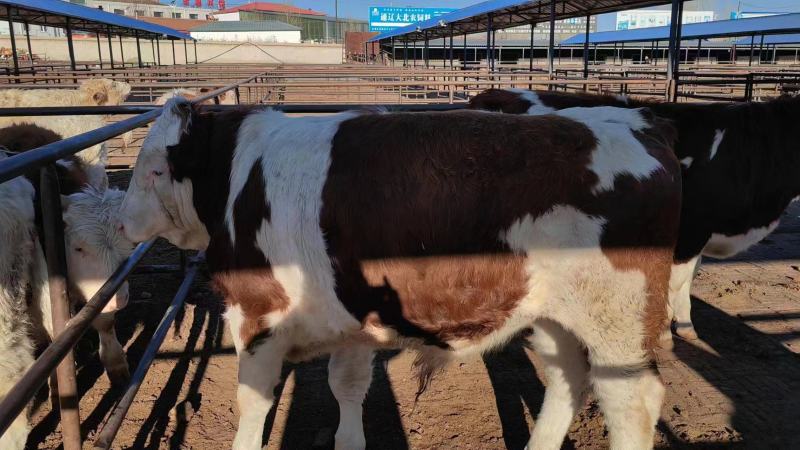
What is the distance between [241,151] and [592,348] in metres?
1.71

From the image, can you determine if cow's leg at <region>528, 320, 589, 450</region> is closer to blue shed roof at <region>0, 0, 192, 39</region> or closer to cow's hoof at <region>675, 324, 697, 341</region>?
cow's hoof at <region>675, 324, 697, 341</region>

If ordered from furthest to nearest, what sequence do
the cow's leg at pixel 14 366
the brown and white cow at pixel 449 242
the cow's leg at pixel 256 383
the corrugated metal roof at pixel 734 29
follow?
the corrugated metal roof at pixel 734 29
the cow's leg at pixel 256 383
the cow's leg at pixel 14 366
the brown and white cow at pixel 449 242

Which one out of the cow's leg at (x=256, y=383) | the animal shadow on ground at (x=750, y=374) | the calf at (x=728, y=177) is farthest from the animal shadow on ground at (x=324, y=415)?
the calf at (x=728, y=177)

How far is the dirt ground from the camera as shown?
9.98 feet

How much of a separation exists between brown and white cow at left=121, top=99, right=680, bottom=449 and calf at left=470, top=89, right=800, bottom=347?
173 centimetres

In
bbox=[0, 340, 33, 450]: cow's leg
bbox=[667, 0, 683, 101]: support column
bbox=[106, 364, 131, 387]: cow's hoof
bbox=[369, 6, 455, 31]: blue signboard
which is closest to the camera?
bbox=[0, 340, 33, 450]: cow's leg

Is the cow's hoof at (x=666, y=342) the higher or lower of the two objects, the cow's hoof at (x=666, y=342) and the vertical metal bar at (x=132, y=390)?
the lower

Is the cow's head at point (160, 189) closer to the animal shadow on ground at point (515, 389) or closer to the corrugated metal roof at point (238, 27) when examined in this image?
the animal shadow on ground at point (515, 389)

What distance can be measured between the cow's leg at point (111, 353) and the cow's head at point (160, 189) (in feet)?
3.05

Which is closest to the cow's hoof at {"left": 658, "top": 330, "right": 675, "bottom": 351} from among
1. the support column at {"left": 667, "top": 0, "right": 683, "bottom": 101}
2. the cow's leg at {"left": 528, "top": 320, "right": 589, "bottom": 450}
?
the cow's leg at {"left": 528, "top": 320, "right": 589, "bottom": 450}

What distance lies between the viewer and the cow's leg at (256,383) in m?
2.50

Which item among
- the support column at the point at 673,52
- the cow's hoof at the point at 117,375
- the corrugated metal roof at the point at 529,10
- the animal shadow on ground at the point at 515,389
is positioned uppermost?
the corrugated metal roof at the point at 529,10

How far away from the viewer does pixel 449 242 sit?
221cm

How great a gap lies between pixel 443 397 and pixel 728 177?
8.36 ft
